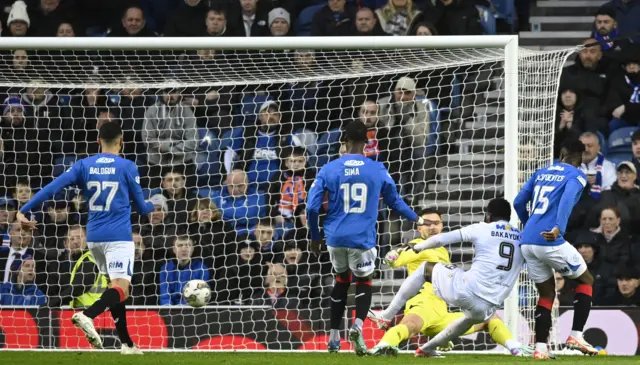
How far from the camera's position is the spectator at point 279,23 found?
14.9 meters

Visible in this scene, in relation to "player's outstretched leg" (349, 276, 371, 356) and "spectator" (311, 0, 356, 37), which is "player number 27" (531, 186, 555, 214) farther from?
"spectator" (311, 0, 356, 37)

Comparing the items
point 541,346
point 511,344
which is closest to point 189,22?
point 511,344

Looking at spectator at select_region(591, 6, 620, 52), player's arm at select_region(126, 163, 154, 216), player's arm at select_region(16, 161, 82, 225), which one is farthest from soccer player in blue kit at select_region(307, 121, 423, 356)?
spectator at select_region(591, 6, 620, 52)

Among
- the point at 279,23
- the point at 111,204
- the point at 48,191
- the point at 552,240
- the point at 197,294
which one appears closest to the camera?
the point at 552,240

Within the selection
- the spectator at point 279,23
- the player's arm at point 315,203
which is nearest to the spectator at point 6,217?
the spectator at point 279,23

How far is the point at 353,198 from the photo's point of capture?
33.2ft

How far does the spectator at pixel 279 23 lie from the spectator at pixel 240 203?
2.22 m

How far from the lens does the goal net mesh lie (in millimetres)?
12039

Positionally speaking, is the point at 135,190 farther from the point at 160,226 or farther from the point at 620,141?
the point at 620,141

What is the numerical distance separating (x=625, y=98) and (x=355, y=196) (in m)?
5.74

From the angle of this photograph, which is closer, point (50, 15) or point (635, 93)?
point (635, 93)

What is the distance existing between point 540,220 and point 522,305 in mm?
2203

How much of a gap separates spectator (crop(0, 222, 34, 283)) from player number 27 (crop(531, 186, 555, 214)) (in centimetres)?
575

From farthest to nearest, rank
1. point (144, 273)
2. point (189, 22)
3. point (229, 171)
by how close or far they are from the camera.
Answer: point (189, 22) → point (229, 171) → point (144, 273)
